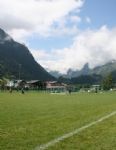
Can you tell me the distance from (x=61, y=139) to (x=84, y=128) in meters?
3.67

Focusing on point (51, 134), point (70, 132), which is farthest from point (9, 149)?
point (70, 132)

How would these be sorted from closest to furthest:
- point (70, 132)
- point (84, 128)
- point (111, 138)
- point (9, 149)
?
point (9, 149)
point (111, 138)
point (70, 132)
point (84, 128)

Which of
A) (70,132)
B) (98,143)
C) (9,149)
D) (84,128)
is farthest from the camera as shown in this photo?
(84,128)

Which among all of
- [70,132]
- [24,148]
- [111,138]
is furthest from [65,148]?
[70,132]

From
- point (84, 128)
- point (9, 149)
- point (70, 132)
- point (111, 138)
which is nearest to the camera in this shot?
point (9, 149)

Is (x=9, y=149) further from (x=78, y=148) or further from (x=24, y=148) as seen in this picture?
(x=78, y=148)

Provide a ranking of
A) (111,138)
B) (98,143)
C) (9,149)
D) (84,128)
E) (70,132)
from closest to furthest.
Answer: (9,149), (98,143), (111,138), (70,132), (84,128)

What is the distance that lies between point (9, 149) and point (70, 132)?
4.34 m

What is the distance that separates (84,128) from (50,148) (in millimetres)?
5482

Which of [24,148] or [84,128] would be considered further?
[84,128]

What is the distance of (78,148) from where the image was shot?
1108 cm

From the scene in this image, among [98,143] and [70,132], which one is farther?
[70,132]

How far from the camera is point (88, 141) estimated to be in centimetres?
1245

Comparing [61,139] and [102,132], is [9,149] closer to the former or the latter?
[61,139]
